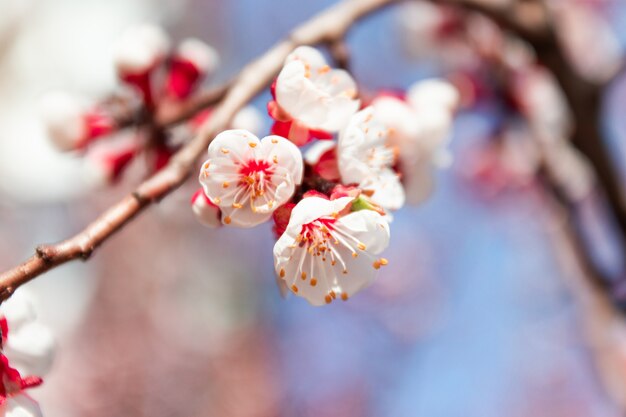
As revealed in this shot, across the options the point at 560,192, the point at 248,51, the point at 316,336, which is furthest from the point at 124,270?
the point at 560,192

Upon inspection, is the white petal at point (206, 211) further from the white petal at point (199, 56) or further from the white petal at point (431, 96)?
the white petal at point (199, 56)

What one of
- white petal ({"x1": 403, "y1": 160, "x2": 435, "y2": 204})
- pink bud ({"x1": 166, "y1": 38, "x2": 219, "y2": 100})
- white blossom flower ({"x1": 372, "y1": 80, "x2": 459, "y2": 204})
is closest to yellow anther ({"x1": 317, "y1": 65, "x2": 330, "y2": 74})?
white blossom flower ({"x1": 372, "y1": 80, "x2": 459, "y2": 204})

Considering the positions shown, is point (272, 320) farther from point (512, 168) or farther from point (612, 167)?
point (612, 167)

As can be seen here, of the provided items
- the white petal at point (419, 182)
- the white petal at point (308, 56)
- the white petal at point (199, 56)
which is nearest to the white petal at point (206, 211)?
the white petal at point (308, 56)

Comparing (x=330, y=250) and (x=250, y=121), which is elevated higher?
(x=250, y=121)

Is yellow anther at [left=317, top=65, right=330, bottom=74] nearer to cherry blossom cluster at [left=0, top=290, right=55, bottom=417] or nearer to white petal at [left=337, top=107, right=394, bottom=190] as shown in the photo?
white petal at [left=337, top=107, right=394, bottom=190]

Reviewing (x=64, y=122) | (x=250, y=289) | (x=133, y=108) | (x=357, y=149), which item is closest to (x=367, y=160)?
(x=357, y=149)

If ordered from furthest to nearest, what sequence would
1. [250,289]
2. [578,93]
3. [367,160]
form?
1. [250,289]
2. [578,93]
3. [367,160]

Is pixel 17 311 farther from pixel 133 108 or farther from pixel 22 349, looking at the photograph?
pixel 133 108
